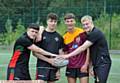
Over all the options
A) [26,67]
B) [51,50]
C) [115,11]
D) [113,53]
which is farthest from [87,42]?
[115,11]

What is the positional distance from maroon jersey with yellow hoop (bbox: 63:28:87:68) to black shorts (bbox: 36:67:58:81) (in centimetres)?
34

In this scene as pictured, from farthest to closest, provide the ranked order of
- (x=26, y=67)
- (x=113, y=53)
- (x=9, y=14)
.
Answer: (x=9, y=14) → (x=113, y=53) → (x=26, y=67)

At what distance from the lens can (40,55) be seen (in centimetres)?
698

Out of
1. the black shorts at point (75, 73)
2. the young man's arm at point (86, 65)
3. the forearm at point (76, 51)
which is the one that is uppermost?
the forearm at point (76, 51)

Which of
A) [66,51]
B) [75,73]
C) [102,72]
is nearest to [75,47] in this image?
[66,51]

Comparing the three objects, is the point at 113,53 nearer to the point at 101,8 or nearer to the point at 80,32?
the point at 101,8

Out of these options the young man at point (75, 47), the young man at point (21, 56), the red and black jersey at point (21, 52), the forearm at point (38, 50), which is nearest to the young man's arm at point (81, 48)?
the young man at point (75, 47)

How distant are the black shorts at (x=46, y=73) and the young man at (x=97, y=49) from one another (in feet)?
1.11

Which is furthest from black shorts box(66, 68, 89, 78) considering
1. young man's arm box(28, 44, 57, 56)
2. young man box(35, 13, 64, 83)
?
young man's arm box(28, 44, 57, 56)

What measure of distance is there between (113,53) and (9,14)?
23.1 ft

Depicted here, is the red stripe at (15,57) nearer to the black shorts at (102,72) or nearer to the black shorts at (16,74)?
the black shorts at (16,74)

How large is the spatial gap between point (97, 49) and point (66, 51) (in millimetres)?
542

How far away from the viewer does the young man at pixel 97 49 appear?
6910mm

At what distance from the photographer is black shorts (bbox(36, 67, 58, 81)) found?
7129 mm
